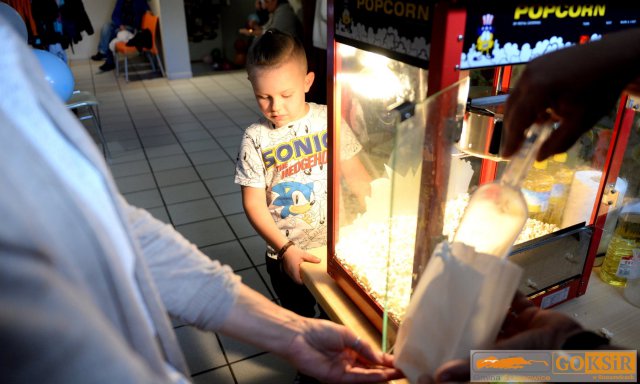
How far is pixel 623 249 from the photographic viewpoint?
0.98 metres

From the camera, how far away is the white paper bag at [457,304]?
0.52 metres

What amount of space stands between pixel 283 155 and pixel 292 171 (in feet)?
0.18

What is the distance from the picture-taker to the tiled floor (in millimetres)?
1760

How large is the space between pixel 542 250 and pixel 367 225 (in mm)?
347

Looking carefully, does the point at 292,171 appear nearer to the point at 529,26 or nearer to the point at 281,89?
the point at 281,89

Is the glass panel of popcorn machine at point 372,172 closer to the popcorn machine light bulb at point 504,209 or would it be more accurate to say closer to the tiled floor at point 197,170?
the popcorn machine light bulb at point 504,209

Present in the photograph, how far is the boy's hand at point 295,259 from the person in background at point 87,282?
0.33 m

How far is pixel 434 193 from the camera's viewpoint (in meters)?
0.64

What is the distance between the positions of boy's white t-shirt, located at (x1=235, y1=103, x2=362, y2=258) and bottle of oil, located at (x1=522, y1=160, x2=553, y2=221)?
0.57m

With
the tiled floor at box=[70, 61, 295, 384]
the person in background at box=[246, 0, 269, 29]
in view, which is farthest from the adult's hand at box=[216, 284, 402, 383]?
the person in background at box=[246, 0, 269, 29]

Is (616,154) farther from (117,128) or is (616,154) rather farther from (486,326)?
(117,128)

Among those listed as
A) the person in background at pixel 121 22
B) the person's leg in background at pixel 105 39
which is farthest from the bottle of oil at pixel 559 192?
the person's leg in background at pixel 105 39

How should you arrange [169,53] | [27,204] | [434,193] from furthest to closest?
[169,53] < [434,193] < [27,204]

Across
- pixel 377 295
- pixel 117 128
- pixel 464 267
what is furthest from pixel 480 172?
pixel 117 128
